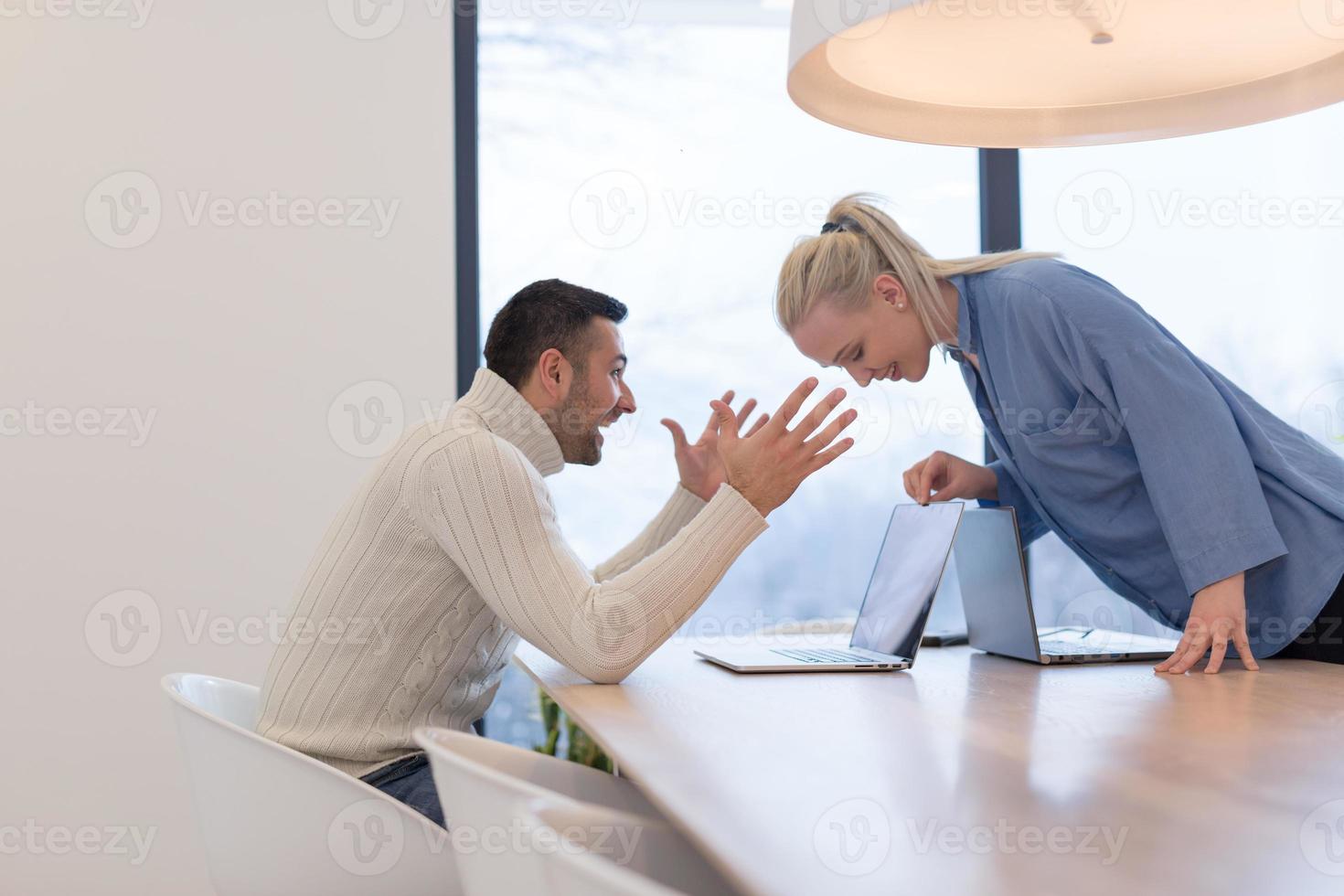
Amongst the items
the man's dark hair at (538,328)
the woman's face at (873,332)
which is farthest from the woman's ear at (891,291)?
the man's dark hair at (538,328)

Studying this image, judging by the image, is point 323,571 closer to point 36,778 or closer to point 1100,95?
point 1100,95

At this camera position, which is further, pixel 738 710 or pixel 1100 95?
pixel 1100 95

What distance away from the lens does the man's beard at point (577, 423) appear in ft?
5.86

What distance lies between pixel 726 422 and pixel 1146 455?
56 cm

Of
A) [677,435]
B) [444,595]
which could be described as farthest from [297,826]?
[677,435]

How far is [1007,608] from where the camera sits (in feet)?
5.48

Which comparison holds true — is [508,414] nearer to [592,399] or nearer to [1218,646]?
[592,399]

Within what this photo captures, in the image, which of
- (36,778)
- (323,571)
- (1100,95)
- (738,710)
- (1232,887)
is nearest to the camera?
(1232,887)

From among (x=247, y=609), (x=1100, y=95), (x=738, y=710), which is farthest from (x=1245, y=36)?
(x=247, y=609)

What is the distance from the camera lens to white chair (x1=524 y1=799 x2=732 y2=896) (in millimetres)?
530

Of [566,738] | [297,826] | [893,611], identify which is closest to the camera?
[297,826]

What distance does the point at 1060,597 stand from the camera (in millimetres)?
3084

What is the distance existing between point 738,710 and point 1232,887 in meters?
→ 0.65

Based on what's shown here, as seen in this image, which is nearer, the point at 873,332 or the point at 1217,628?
the point at 1217,628
